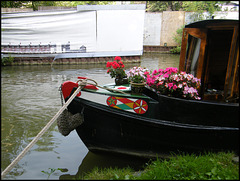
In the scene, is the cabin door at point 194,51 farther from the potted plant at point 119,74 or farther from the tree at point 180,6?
the tree at point 180,6

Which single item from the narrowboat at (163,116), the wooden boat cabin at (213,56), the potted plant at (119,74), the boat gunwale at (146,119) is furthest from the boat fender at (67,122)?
the wooden boat cabin at (213,56)

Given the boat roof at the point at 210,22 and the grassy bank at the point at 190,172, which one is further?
the boat roof at the point at 210,22

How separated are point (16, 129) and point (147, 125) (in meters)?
3.46

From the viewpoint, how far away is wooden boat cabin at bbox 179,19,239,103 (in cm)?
420

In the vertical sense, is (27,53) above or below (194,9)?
below

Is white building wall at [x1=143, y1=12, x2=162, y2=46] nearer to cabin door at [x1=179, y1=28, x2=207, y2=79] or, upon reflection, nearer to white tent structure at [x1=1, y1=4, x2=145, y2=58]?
white tent structure at [x1=1, y1=4, x2=145, y2=58]

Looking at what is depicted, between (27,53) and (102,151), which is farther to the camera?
(27,53)

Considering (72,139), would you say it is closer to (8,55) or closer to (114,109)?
(114,109)

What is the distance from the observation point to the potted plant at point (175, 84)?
4.16 meters

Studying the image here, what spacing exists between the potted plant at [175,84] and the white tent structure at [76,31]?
1114cm

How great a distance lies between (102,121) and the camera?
177 inches

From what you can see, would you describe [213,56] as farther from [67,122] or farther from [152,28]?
[152,28]

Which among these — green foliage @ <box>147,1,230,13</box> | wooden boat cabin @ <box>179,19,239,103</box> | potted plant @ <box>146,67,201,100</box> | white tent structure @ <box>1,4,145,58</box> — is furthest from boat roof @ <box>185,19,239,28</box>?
green foliage @ <box>147,1,230,13</box>

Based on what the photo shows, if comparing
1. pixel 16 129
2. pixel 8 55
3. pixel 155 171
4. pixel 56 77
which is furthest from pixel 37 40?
pixel 155 171
